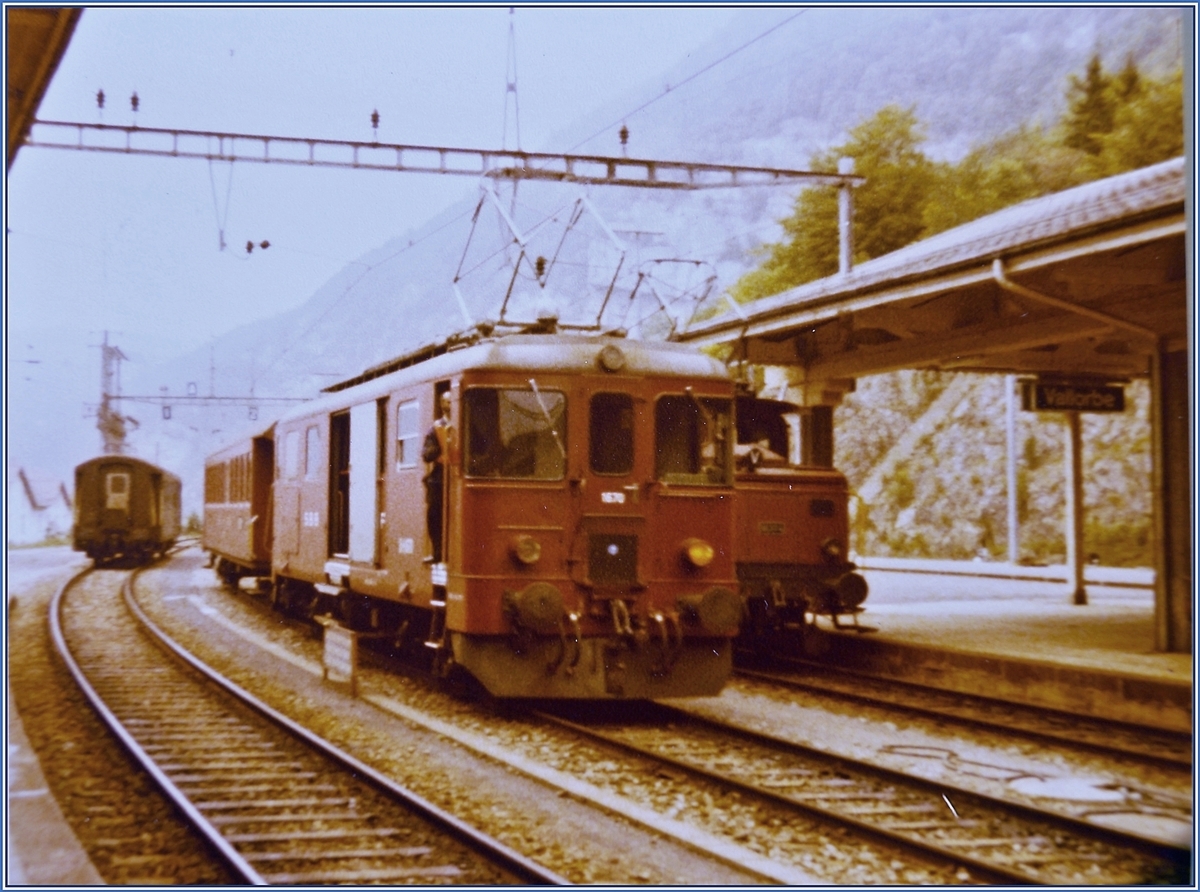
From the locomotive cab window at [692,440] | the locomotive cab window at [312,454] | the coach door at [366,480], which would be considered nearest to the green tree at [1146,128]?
the locomotive cab window at [692,440]

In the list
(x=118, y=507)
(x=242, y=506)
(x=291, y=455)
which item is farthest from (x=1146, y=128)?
(x=118, y=507)

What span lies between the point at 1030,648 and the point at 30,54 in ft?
35.5

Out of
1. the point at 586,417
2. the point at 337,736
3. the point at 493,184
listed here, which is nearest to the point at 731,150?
the point at 493,184

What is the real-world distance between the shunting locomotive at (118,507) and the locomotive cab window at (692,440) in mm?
21257

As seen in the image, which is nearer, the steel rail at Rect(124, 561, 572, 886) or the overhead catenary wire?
the steel rail at Rect(124, 561, 572, 886)

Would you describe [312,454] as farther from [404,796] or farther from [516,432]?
[404,796]

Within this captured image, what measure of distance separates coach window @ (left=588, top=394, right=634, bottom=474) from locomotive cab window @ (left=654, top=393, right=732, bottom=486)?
0.79 feet

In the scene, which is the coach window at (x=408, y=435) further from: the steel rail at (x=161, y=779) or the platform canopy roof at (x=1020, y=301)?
the platform canopy roof at (x=1020, y=301)

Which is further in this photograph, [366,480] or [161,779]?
[366,480]

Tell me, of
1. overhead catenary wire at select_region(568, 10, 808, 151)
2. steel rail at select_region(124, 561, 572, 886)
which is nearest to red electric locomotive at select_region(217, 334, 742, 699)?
steel rail at select_region(124, 561, 572, 886)

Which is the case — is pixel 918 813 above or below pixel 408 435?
below

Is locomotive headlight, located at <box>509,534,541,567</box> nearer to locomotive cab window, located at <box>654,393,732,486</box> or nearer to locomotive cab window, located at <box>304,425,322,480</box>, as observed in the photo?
locomotive cab window, located at <box>654,393,732,486</box>

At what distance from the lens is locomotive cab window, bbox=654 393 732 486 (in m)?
9.39

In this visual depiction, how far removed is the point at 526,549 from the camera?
29.1ft
